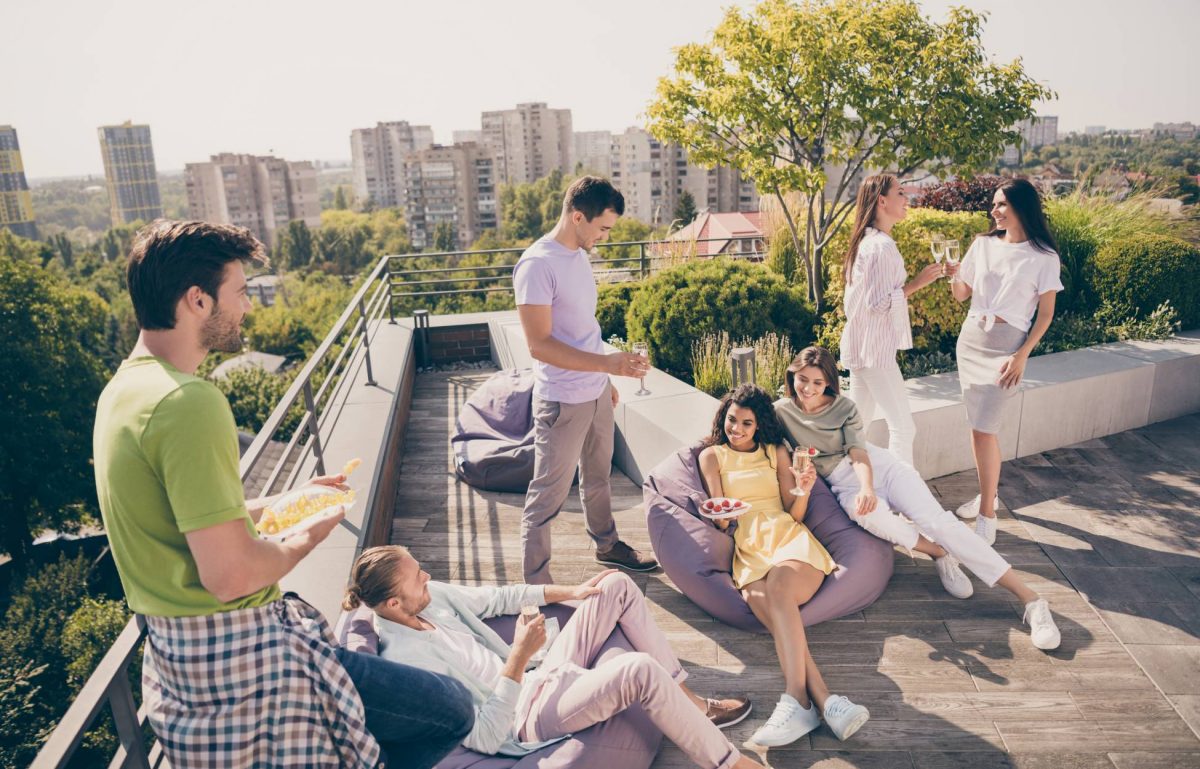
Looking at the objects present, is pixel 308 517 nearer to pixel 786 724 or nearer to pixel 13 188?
pixel 786 724

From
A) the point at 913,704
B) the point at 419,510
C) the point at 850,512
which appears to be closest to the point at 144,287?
the point at 913,704

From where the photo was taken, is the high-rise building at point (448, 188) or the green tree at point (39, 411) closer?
the green tree at point (39, 411)

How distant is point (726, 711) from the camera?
278cm

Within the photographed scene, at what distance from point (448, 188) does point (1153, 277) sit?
104 meters


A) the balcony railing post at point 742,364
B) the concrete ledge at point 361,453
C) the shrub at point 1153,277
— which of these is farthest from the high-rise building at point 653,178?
the balcony railing post at point 742,364

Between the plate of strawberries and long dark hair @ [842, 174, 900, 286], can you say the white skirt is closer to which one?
long dark hair @ [842, 174, 900, 286]

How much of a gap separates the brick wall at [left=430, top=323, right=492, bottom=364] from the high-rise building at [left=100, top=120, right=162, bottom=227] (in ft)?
527

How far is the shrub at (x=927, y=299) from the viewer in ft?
19.4

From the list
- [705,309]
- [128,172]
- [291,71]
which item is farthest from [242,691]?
[128,172]

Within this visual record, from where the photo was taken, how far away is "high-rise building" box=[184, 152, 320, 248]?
115 m

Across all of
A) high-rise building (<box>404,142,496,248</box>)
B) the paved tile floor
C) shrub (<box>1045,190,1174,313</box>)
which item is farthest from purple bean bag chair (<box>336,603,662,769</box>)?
high-rise building (<box>404,142,496,248</box>)

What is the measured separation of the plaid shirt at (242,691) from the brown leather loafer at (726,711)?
1.50 m

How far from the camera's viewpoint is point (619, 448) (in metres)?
5.23

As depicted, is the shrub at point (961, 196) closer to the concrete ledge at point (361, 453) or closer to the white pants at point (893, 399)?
the white pants at point (893, 399)
